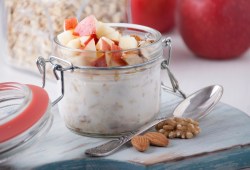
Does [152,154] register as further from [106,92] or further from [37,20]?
[37,20]

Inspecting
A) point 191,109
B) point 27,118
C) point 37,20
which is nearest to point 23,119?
point 27,118

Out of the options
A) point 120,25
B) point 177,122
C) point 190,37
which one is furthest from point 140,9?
point 177,122

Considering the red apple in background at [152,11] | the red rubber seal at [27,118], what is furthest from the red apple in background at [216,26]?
the red rubber seal at [27,118]

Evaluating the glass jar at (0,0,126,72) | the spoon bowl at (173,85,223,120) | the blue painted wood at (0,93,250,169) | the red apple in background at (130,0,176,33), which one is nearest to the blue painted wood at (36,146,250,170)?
the blue painted wood at (0,93,250,169)

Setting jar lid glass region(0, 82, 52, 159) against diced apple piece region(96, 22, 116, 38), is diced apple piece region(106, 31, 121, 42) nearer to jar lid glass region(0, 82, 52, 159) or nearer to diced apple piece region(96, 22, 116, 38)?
diced apple piece region(96, 22, 116, 38)

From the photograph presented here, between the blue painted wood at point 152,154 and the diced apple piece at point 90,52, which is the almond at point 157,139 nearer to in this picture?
the blue painted wood at point 152,154
